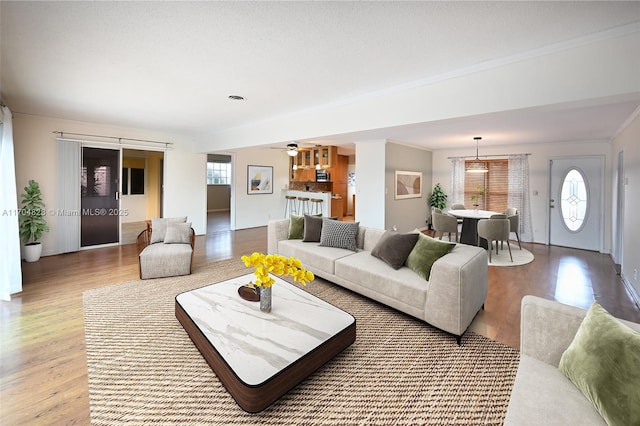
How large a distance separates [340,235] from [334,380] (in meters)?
2.12

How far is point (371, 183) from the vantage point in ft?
19.5

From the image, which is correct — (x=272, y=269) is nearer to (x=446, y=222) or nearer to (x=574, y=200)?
(x=446, y=222)

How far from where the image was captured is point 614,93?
6.72 feet

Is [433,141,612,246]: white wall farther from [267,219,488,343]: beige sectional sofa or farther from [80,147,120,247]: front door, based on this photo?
[80,147,120,247]: front door

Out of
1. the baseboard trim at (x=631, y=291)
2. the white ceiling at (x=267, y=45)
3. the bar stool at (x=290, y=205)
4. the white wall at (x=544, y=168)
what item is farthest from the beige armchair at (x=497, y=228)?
the bar stool at (x=290, y=205)

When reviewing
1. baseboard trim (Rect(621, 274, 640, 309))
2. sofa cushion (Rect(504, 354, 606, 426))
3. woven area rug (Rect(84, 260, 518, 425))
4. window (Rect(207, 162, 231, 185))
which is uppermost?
window (Rect(207, 162, 231, 185))

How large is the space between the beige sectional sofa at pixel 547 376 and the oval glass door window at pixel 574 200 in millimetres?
6090

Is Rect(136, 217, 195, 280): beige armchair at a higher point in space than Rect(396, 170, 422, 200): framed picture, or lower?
lower

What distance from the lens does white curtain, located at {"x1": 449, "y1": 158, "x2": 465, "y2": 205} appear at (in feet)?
25.0

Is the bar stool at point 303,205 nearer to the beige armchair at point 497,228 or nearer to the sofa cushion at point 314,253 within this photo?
the sofa cushion at point 314,253

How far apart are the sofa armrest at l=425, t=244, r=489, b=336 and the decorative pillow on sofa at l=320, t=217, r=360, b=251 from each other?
1.41 metres

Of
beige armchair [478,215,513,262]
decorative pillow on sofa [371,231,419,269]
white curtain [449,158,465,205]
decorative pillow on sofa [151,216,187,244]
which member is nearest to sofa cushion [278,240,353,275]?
decorative pillow on sofa [371,231,419,269]

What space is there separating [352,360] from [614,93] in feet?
9.00

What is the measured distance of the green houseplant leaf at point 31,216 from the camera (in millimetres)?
4672
